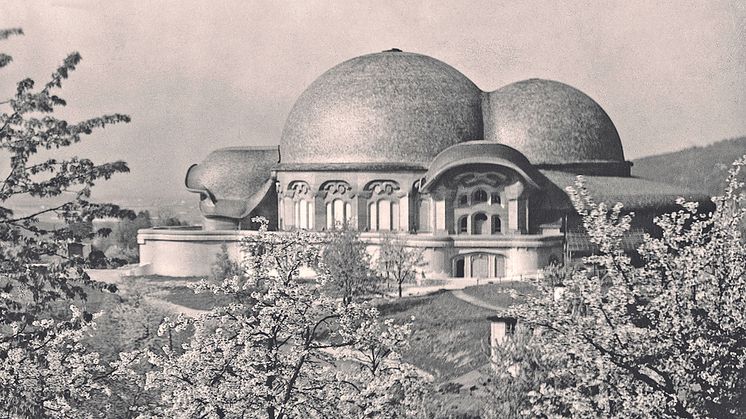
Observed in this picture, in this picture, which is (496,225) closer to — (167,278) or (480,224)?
(480,224)

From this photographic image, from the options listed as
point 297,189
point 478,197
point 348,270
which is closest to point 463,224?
point 478,197

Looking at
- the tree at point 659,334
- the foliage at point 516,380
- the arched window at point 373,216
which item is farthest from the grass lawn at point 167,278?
the tree at point 659,334

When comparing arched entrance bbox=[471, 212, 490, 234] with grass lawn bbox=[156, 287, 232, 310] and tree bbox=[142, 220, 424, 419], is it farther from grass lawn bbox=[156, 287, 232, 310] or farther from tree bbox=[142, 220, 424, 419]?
tree bbox=[142, 220, 424, 419]

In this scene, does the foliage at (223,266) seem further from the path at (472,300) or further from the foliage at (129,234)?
the foliage at (129,234)

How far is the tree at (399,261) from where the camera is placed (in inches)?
2117

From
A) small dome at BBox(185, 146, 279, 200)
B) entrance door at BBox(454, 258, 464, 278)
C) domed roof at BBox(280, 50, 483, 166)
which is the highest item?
domed roof at BBox(280, 50, 483, 166)

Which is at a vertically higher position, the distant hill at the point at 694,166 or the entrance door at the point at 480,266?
the distant hill at the point at 694,166

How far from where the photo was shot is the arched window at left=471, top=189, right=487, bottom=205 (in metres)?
60.6

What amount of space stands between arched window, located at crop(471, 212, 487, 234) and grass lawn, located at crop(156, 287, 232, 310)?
54.6 feet

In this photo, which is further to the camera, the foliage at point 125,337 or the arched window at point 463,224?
the arched window at point 463,224

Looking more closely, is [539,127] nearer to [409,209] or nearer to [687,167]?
[409,209]

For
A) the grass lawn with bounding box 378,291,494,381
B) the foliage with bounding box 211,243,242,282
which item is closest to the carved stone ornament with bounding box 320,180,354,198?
the foliage with bounding box 211,243,242,282

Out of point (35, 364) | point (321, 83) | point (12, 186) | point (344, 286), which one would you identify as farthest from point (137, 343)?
point (321, 83)

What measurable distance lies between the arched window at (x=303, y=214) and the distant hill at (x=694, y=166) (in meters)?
50.5
